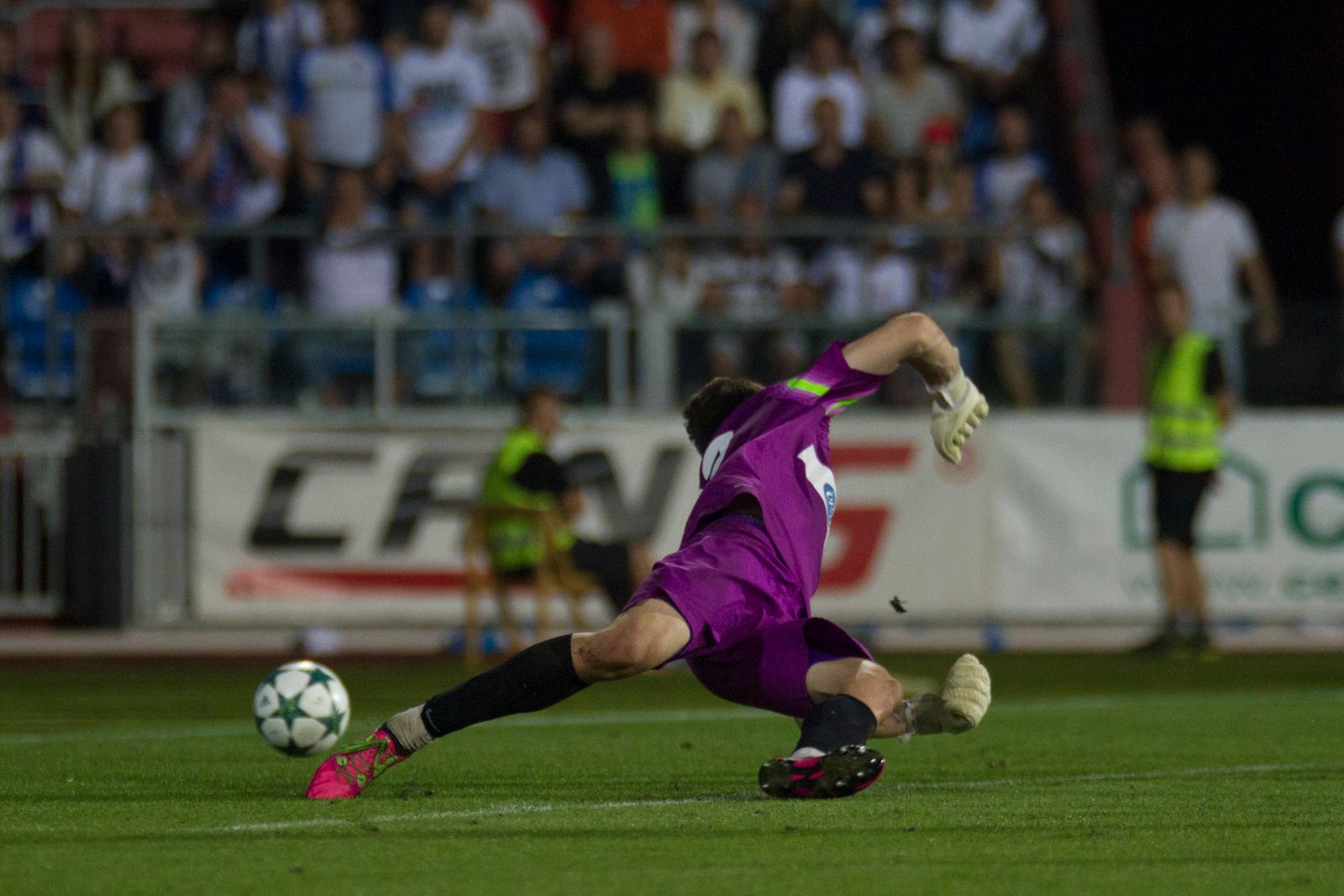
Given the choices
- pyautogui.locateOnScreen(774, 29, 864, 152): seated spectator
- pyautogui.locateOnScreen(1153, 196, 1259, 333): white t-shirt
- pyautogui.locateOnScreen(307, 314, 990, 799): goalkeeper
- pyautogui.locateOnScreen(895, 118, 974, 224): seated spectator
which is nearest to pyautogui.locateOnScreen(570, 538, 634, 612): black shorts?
pyautogui.locateOnScreen(895, 118, 974, 224): seated spectator

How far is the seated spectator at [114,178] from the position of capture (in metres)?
17.0

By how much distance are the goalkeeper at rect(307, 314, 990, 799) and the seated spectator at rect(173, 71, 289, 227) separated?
10.9 metres

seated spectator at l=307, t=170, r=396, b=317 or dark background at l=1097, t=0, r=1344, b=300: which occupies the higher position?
dark background at l=1097, t=0, r=1344, b=300

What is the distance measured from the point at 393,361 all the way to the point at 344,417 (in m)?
0.54

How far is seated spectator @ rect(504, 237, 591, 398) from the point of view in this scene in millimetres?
15609

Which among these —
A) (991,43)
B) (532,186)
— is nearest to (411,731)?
(532,186)

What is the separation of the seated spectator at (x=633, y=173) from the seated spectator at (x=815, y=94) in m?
1.30

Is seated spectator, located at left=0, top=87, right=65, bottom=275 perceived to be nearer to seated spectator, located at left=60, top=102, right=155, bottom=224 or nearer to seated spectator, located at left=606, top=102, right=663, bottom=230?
seated spectator, located at left=60, top=102, right=155, bottom=224

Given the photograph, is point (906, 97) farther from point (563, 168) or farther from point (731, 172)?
point (563, 168)

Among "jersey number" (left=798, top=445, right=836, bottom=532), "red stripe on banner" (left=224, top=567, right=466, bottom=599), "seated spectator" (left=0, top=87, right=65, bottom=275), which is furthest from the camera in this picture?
"seated spectator" (left=0, top=87, right=65, bottom=275)

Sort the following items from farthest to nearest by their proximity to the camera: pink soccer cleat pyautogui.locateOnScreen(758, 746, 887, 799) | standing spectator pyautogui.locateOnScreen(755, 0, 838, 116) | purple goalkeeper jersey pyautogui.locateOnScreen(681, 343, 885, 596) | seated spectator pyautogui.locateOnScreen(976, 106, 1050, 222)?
standing spectator pyautogui.locateOnScreen(755, 0, 838, 116)
seated spectator pyautogui.locateOnScreen(976, 106, 1050, 222)
purple goalkeeper jersey pyautogui.locateOnScreen(681, 343, 885, 596)
pink soccer cleat pyautogui.locateOnScreen(758, 746, 887, 799)

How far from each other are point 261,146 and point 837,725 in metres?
12.0

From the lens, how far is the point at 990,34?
19031 mm

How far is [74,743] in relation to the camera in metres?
8.81
